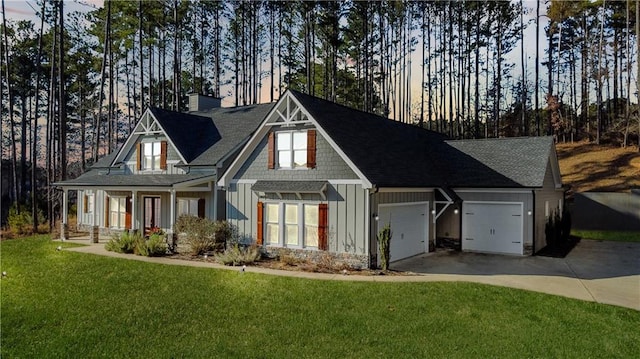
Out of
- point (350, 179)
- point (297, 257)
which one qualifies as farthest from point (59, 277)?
point (350, 179)

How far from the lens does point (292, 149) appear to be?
14875 millimetres

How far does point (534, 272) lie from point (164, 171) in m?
16.6

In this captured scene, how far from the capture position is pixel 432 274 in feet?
40.6

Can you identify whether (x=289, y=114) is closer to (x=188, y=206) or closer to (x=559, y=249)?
(x=188, y=206)

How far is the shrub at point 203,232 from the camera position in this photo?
51.5 feet

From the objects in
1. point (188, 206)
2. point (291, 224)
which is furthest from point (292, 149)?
point (188, 206)

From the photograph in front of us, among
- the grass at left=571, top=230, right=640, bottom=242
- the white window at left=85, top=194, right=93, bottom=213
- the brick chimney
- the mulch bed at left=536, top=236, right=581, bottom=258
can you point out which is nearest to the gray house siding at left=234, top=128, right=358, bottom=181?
the mulch bed at left=536, top=236, right=581, bottom=258

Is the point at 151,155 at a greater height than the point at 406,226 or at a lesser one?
greater

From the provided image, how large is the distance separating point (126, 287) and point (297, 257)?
17.9ft

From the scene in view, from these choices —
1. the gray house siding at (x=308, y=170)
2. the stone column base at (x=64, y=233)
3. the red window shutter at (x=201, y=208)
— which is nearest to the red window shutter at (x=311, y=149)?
the gray house siding at (x=308, y=170)

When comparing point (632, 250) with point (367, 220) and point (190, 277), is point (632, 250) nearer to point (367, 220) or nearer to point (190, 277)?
point (367, 220)

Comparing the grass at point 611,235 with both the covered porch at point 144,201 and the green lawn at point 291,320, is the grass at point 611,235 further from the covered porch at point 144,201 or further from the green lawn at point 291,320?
the covered porch at point 144,201

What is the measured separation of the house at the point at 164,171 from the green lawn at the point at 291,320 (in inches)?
256

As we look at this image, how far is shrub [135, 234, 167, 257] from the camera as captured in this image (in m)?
15.6
